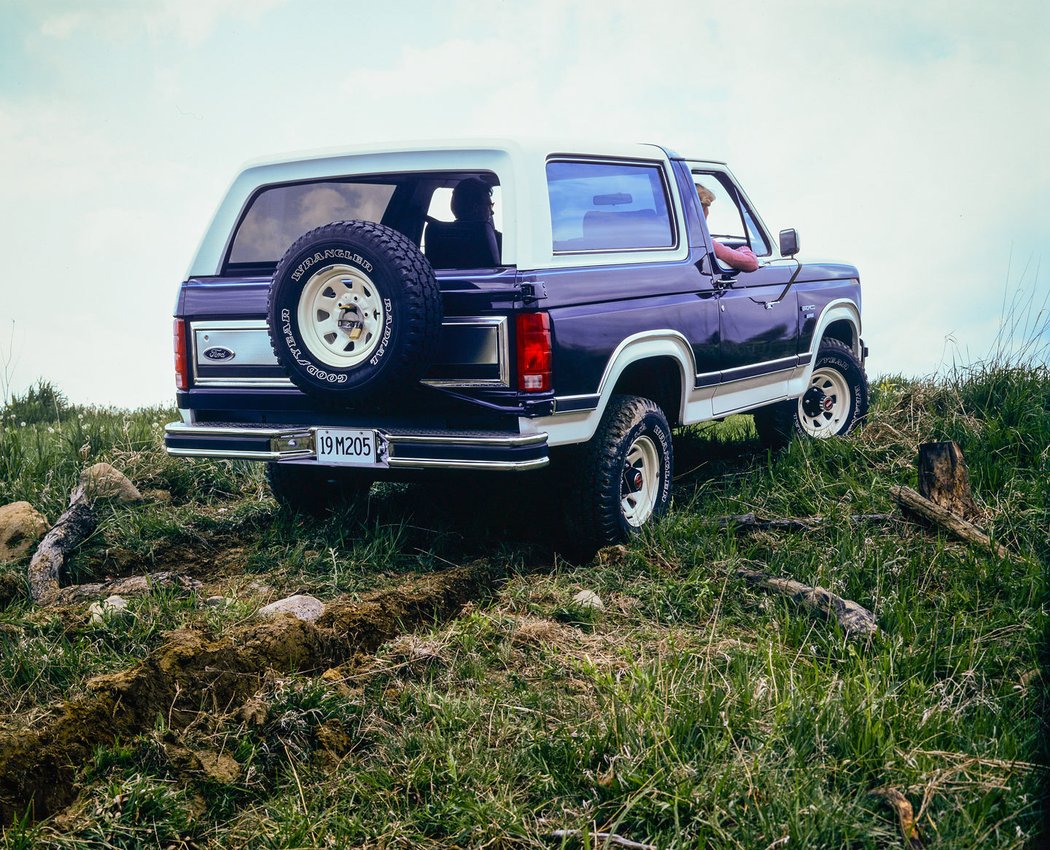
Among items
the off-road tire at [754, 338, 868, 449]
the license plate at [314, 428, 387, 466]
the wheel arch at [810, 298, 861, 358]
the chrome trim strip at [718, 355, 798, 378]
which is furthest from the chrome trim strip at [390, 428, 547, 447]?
the wheel arch at [810, 298, 861, 358]

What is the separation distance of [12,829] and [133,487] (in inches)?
163

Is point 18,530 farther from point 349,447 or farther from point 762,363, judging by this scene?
point 762,363

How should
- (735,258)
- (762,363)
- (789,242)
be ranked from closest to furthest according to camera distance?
(735,258), (789,242), (762,363)

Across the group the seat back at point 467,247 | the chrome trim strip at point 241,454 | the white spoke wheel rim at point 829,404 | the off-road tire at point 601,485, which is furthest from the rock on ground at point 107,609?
the white spoke wheel rim at point 829,404

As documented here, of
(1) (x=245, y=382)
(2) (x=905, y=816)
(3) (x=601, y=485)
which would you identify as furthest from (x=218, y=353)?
(2) (x=905, y=816)

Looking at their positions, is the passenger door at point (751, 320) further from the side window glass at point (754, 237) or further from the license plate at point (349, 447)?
the license plate at point (349, 447)

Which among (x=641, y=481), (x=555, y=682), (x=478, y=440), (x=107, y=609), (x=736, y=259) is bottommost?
(x=555, y=682)

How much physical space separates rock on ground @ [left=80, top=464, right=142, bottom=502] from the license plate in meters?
2.02

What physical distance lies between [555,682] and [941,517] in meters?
2.59

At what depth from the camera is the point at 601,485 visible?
549cm

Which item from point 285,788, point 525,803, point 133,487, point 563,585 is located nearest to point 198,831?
point 285,788

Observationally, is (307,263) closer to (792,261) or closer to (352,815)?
(352,815)

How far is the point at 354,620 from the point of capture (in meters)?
4.38

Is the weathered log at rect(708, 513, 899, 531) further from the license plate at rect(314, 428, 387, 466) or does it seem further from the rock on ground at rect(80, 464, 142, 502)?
the rock on ground at rect(80, 464, 142, 502)
